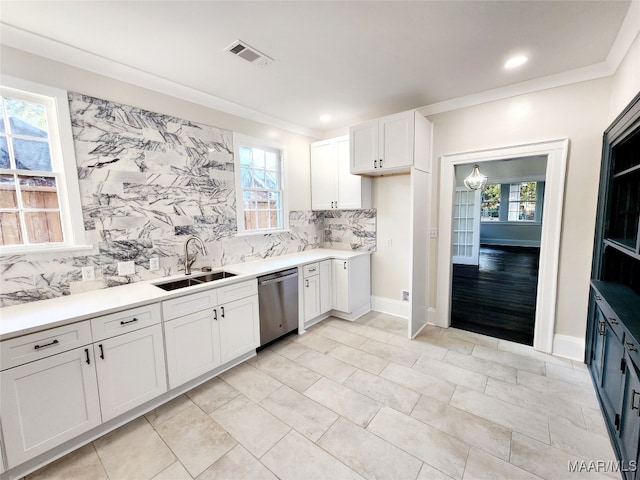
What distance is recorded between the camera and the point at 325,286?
375 centimetres

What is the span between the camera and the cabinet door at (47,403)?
1.54 metres

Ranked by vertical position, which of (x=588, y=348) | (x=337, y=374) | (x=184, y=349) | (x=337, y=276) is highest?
(x=337, y=276)

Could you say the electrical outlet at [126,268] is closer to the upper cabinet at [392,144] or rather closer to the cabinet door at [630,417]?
the upper cabinet at [392,144]

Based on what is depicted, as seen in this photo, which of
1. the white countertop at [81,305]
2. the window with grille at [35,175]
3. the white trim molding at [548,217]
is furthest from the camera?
the white trim molding at [548,217]

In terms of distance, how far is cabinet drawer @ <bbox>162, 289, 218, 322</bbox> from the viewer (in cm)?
219

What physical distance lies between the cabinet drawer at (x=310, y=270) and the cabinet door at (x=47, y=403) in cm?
213

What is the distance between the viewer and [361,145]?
3.45m

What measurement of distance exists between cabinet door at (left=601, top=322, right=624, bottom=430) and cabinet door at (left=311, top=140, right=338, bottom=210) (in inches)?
121

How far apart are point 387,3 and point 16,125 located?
2.76 meters

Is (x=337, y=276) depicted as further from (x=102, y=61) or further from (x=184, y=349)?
(x=102, y=61)

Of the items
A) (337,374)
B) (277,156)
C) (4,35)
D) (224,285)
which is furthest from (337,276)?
(4,35)

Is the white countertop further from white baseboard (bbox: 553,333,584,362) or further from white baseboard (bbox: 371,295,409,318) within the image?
white baseboard (bbox: 553,333,584,362)

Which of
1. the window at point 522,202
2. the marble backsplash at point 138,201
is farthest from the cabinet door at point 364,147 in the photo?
the window at point 522,202

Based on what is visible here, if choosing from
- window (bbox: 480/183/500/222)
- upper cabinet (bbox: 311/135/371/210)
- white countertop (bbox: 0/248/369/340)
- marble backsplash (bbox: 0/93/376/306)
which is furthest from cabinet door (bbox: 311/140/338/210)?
window (bbox: 480/183/500/222)
